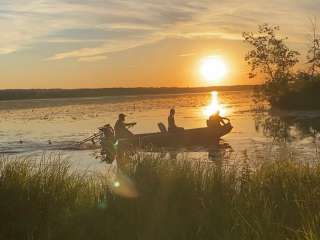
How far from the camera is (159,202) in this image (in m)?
9.04

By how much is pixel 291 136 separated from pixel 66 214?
2524cm

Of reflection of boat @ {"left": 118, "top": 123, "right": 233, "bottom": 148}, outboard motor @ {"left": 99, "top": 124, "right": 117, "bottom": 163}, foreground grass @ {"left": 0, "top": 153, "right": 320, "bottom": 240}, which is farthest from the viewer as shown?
reflection of boat @ {"left": 118, "top": 123, "right": 233, "bottom": 148}

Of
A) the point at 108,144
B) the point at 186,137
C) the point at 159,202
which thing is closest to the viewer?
the point at 159,202

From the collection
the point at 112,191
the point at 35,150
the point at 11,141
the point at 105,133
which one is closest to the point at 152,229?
the point at 112,191

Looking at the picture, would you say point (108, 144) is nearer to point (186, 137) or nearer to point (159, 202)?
point (186, 137)

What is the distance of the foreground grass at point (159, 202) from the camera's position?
8.17 meters

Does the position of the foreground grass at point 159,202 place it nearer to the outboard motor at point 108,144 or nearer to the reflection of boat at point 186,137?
the outboard motor at point 108,144

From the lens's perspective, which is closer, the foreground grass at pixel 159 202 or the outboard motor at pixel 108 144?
the foreground grass at pixel 159 202

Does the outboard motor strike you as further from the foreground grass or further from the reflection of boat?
the foreground grass

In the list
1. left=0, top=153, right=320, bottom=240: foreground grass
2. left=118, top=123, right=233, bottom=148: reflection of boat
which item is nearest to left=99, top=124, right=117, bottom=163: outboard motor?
left=118, top=123, right=233, bottom=148: reflection of boat

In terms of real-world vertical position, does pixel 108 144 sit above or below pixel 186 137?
above

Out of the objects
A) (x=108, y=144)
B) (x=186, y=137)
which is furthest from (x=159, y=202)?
(x=186, y=137)

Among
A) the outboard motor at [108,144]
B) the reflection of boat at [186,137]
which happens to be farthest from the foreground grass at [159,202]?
the reflection of boat at [186,137]

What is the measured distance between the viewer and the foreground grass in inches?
322
